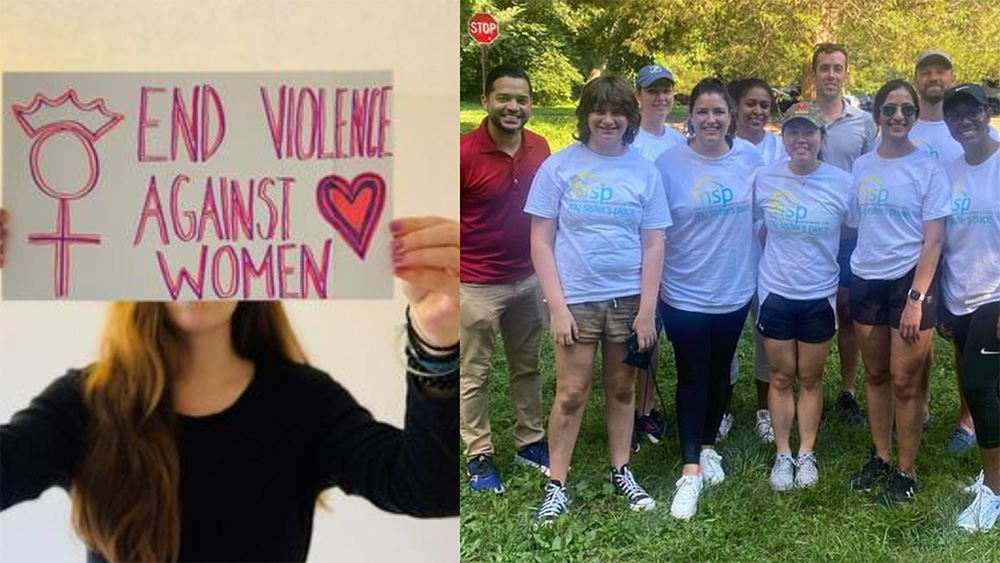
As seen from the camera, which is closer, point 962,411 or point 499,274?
point 499,274

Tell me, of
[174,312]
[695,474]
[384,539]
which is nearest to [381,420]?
[384,539]

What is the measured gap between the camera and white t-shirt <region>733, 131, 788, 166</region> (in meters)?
3.23

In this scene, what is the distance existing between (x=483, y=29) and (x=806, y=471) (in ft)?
6.36

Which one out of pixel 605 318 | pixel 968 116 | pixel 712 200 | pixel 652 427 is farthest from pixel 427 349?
pixel 968 116

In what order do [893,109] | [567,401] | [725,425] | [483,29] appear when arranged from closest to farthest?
[483,29]
[893,109]
[567,401]
[725,425]

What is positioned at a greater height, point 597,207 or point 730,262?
point 597,207

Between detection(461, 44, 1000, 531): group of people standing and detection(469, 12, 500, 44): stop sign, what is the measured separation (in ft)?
0.40

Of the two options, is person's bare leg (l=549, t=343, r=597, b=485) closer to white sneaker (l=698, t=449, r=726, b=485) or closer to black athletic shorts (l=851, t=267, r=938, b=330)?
white sneaker (l=698, t=449, r=726, b=485)

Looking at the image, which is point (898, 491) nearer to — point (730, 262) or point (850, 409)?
point (850, 409)

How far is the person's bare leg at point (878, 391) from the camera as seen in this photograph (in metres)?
3.41

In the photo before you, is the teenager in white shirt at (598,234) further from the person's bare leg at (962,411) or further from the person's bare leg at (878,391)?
the person's bare leg at (962,411)

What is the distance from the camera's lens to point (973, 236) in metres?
3.29

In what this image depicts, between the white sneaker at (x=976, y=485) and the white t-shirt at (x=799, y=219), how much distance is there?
0.96 metres

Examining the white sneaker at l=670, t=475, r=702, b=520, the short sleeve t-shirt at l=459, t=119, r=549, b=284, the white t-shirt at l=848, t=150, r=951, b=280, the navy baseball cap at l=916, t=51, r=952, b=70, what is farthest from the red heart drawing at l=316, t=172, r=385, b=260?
the navy baseball cap at l=916, t=51, r=952, b=70
